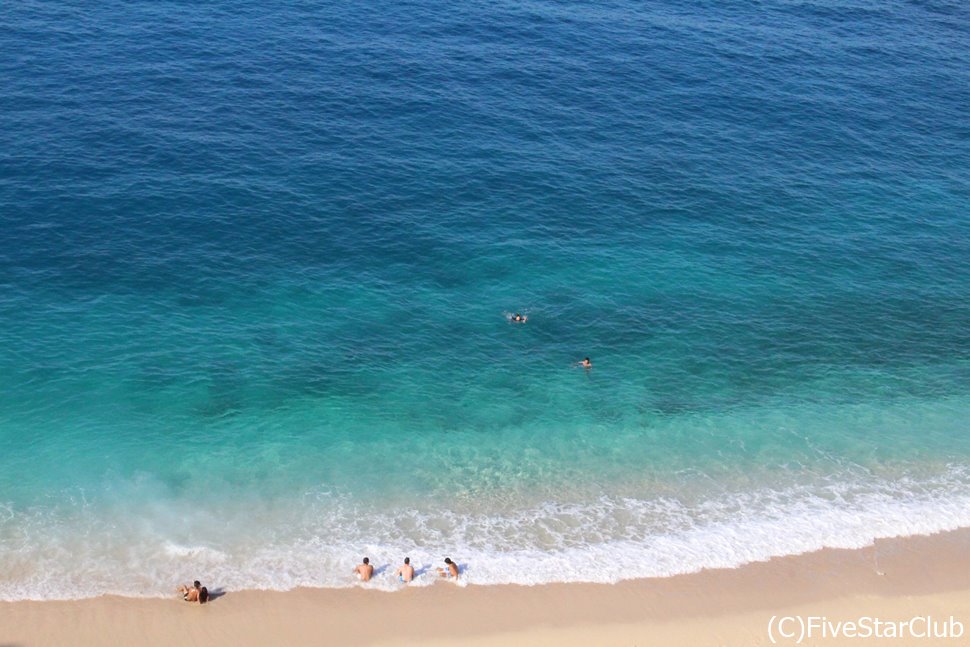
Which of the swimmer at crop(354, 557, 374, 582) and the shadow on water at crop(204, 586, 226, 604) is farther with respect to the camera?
the swimmer at crop(354, 557, 374, 582)

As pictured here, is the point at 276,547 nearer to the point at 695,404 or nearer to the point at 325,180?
the point at 695,404

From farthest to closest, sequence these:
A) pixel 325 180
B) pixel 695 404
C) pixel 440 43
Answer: pixel 440 43
pixel 325 180
pixel 695 404

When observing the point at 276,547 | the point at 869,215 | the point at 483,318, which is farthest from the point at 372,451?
the point at 869,215

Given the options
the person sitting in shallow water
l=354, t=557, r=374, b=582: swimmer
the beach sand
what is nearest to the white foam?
l=354, t=557, r=374, b=582: swimmer

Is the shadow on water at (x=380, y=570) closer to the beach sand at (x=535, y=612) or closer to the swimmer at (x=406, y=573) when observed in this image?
the swimmer at (x=406, y=573)

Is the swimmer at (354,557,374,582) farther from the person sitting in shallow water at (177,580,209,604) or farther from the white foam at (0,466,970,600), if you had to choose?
the person sitting in shallow water at (177,580,209,604)

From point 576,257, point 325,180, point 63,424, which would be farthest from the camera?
point 325,180

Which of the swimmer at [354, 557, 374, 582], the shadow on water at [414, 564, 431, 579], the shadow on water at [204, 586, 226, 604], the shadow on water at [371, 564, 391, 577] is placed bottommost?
the shadow on water at [204, 586, 226, 604]
